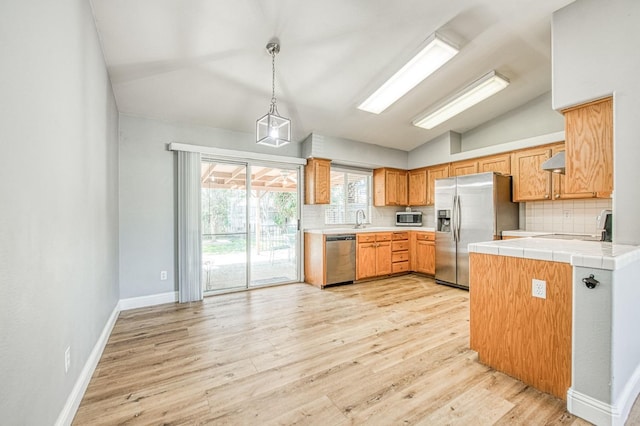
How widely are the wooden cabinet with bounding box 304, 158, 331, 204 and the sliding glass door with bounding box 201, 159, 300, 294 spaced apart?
20cm

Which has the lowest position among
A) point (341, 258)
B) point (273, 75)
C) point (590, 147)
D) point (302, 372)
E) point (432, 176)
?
point (302, 372)

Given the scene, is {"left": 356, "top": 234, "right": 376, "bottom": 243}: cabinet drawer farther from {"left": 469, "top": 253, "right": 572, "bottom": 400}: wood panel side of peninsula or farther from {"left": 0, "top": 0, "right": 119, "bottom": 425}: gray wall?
{"left": 0, "top": 0, "right": 119, "bottom": 425}: gray wall

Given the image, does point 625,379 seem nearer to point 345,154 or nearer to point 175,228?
point 345,154

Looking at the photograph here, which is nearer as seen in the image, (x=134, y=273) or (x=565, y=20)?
(x=565, y=20)

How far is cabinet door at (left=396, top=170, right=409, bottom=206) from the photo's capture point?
239 inches

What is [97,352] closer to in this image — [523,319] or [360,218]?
[523,319]

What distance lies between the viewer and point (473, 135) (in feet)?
17.6

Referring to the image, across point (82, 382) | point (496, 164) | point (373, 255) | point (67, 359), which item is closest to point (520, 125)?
point (496, 164)

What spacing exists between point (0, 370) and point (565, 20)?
4591 mm

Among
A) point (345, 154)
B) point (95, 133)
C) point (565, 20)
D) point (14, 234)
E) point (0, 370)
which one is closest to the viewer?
point (0, 370)

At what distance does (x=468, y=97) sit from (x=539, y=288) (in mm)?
3249

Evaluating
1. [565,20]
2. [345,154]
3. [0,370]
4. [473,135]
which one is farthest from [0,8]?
[473,135]

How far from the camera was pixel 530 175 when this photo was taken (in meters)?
4.27

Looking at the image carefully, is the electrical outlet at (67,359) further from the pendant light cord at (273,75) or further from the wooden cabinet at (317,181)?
the wooden cabinet at (317,181)
